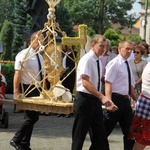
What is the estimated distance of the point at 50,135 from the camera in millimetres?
10172

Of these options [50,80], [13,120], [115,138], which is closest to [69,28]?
[13,120]

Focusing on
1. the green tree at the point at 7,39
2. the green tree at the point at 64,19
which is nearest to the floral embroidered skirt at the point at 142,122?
the green tree at the point at 7,39

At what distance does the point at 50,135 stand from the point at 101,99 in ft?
11.0

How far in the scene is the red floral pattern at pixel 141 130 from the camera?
25.2ft

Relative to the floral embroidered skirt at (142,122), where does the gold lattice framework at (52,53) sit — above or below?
above

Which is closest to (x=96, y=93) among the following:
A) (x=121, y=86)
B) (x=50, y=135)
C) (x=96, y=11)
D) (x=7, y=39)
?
(x=121, y=86)

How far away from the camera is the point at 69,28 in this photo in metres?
30.0

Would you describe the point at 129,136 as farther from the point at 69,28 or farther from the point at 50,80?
the point at 69,28

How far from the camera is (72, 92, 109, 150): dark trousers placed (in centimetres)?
723

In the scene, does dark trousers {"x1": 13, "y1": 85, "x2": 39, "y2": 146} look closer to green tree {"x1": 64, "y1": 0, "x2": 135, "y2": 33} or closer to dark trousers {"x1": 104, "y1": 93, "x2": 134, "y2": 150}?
dark trousers {"x1": 104, "y1": 93, "x2": 134, "y2": 150}

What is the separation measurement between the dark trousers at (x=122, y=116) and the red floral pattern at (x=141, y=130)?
0.17m

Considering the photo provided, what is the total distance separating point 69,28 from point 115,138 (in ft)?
66.4

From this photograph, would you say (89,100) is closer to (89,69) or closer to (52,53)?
(89,69)

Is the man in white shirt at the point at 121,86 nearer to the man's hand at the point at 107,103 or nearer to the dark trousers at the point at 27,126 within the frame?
the man's hand at the point at 107,103
